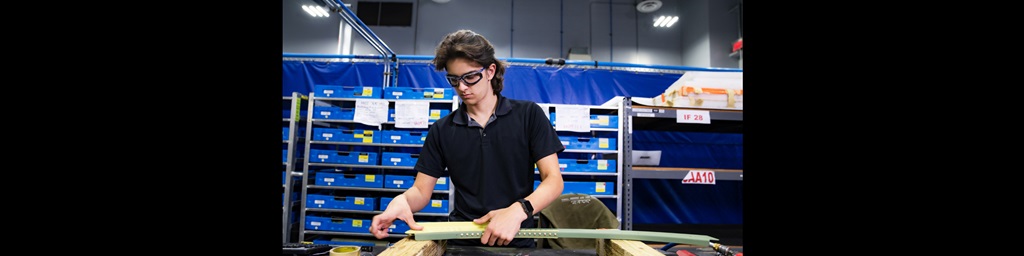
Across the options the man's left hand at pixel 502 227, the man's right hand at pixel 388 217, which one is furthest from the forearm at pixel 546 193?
the man's right hand at pixel 388 217

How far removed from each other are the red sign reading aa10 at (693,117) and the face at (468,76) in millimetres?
2182

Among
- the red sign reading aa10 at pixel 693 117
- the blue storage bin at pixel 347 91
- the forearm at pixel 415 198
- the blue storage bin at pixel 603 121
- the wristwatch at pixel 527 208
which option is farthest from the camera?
the blue storage bin at pixel 347 91

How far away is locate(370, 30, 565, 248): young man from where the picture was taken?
5.15 ft

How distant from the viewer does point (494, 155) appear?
66.2 inches

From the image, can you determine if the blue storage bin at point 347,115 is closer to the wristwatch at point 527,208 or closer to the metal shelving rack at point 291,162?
the metal shelving rack at point 291,162

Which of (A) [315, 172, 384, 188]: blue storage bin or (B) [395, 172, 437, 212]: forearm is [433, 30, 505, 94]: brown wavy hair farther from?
(A) [315, 172, 384, 188]: blue storage bin

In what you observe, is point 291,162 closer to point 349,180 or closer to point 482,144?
point 349,180

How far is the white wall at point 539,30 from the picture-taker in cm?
795

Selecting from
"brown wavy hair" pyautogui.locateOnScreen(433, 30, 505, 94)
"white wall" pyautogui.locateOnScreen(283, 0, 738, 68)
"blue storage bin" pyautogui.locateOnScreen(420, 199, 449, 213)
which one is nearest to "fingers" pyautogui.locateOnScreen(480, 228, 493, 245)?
"brown wavy hair" pyautogui.locateOnScreen(433, 30, 505, 94)

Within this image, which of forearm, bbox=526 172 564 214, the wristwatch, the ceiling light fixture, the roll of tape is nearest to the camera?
the roll of tape

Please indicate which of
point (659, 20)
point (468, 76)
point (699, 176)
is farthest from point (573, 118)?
point (659, 20)
